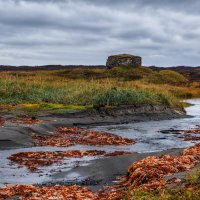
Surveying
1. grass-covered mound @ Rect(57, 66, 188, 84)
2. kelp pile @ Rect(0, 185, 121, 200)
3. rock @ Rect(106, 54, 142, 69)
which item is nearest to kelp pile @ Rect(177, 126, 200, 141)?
kelp pile @ Rect(0, 185, 121, 200)

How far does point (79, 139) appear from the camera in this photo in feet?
87.9

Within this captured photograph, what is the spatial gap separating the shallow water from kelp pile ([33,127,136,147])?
37.7 inches

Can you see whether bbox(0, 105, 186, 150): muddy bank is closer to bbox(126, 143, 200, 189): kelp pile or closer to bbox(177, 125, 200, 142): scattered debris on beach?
bbox(177, 125, 200, 142): scattered debris on beach

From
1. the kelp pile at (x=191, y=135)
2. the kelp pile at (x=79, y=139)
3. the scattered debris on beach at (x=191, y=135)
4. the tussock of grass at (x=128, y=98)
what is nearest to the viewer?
the kelp pile at (x=79, y=139)

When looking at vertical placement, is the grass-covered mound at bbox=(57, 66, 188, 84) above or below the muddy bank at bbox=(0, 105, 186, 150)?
above

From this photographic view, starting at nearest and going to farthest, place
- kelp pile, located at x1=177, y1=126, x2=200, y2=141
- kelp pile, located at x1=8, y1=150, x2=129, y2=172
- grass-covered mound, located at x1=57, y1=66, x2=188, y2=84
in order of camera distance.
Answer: kelp pile, located at x1=8, y1=150, x2=129, y2=172 < kelp pile, located at x1=177, y1=126, x2=200, y2=141 < grass-covered mound, located at x1=57, y1=66, x2=188, y2=84

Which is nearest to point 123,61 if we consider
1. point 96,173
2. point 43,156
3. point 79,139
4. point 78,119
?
point 78,119

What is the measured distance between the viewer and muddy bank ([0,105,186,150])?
23.6m

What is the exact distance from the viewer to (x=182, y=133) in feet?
104

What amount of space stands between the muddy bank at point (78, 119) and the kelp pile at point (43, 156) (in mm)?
2492

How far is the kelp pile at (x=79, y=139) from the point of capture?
81.2ft

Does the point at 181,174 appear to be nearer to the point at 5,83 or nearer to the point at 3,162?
the point at 3,162

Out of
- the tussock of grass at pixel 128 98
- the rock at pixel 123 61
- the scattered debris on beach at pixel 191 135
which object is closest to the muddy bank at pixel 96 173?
the scattered debris on beach at pixel 191 135

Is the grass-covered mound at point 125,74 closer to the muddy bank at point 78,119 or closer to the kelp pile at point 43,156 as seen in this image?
the muddy bank at point 78,119
